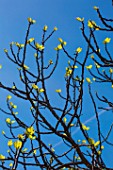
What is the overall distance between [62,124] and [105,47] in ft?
3.95

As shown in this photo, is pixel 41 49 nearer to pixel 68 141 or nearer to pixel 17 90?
pixel 17 90

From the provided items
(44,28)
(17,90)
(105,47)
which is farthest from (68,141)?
(44,28)

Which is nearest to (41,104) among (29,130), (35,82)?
(35,82)

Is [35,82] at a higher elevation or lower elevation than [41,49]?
lower

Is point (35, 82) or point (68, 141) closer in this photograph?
point (68, 141)

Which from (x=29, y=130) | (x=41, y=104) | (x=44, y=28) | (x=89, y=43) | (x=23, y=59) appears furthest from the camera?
(x=44, y=28)

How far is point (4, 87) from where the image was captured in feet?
14.9

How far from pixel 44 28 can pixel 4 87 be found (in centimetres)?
117

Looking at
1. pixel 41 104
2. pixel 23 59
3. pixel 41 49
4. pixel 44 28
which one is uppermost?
pixel 44 28

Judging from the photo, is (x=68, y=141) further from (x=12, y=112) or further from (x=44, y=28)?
(x=44, y=28)

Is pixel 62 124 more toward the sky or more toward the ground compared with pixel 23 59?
more toward the ground

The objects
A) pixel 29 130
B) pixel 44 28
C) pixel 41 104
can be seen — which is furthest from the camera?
pixel 44 28

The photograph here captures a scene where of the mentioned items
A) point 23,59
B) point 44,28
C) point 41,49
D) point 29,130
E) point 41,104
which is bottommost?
point 29,130

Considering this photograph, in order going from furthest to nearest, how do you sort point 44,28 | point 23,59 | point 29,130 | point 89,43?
point 44,28 → point 23,59 → point 89,43 → point 29,130
